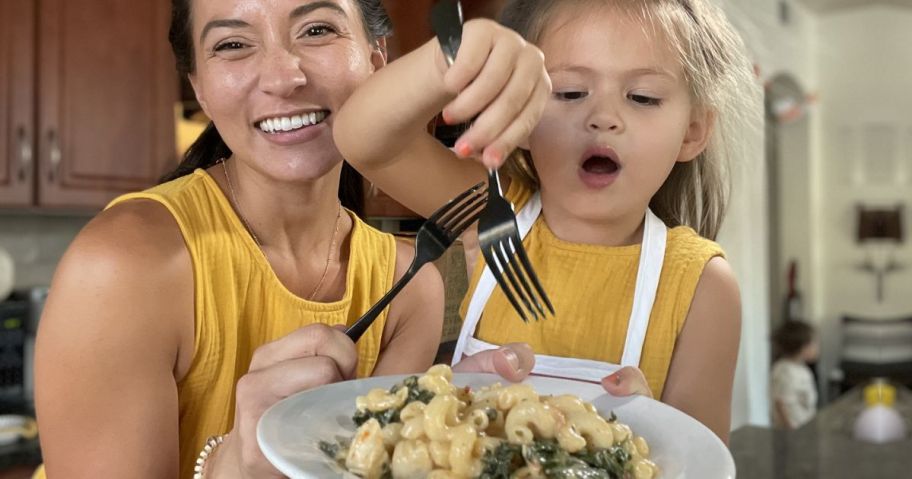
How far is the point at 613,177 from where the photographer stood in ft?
1.03

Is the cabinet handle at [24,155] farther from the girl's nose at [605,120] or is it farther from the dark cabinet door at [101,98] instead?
the girl's nose at [605,120]

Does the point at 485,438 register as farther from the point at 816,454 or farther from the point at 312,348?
the point at 816,454

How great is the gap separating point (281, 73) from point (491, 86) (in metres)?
0.10

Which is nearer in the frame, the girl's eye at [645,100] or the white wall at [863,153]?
the girl's eye at [645,100]

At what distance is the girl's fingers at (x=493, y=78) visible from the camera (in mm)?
236

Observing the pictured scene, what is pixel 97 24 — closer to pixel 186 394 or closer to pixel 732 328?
pixel 186 394

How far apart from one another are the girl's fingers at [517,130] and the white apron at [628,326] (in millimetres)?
86

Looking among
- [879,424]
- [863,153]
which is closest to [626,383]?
[879,424]

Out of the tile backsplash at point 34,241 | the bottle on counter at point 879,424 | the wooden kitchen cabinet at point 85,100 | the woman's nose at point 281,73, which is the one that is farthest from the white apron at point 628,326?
the tile backsplash at point 34,241

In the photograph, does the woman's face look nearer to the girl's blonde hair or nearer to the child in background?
the girl's blonde hair

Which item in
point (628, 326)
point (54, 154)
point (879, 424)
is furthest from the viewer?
point (54, 154)

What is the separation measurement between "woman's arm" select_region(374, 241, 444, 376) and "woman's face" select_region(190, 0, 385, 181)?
6 centimetres

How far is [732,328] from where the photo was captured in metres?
0.35

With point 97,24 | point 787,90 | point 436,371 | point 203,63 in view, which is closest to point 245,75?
point 203,63
